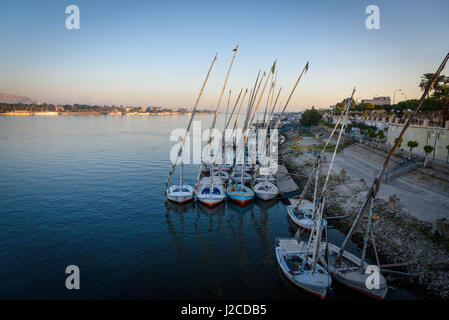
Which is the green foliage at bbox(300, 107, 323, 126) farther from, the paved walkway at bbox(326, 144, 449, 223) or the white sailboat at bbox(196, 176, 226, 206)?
the white sailboat at bbox(196, 176, 226, 206)

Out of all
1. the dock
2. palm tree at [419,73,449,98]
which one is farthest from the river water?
palm tree at [419,73,449,98]

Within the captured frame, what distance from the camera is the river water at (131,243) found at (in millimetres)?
23641

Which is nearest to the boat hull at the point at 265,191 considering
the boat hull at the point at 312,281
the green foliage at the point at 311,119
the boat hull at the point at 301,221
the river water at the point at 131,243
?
the river water at the point at 131,243

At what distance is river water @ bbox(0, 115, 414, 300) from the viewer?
931 inches

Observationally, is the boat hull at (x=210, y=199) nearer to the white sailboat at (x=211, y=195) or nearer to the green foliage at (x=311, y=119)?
the white sailboat at (x=211, y=195)

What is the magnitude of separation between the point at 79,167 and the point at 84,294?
171ft

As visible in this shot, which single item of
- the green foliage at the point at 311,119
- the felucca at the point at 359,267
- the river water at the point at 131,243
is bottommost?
the river water at the point at 131,243

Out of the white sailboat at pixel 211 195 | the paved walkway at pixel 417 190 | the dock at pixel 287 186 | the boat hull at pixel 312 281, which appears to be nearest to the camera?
the boat hull at pixel 312 281

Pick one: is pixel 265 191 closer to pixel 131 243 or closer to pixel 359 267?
pixel 359 267

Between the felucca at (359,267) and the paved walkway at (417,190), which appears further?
the paved walkway at (417,190)
